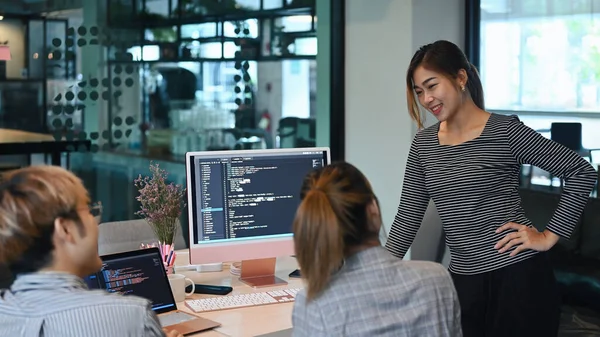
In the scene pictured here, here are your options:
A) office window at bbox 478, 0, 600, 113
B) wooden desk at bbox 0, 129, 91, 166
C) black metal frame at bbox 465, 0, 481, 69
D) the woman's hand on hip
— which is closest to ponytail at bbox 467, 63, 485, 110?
the woman's hand on hip

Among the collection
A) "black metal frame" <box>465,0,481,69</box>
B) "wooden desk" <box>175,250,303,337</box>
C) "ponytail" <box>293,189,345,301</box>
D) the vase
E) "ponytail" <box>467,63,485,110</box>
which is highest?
"black metal frame" <box>465,0,481,69</box>

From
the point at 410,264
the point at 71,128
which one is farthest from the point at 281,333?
the point at 71,128

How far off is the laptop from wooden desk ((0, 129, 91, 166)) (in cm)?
199

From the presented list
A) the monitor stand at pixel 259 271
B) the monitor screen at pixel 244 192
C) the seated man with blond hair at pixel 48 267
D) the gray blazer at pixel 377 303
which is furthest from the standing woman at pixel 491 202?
the seated man with blond hair at pixel 48 267

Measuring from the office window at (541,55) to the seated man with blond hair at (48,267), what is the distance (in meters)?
3.04

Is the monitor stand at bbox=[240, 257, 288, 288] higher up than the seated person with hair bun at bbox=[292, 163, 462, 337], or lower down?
lower down

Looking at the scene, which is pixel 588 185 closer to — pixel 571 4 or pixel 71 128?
pixel 571 4

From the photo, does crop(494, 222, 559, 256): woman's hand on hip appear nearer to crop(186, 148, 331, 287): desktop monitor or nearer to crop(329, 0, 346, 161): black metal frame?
crop(186, 148, 331, 287): desktop monitor

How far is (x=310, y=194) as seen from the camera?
1802 mm

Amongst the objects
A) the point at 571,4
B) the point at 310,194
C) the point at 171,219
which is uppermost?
the point at 571,4

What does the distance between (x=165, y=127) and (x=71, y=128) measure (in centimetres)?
56

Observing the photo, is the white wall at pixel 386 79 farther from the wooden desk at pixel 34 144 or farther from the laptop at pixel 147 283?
the laptop at pixel 147 283

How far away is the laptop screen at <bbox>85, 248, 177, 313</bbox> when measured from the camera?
7.90 ft

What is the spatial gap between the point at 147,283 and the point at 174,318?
0.14 metres
